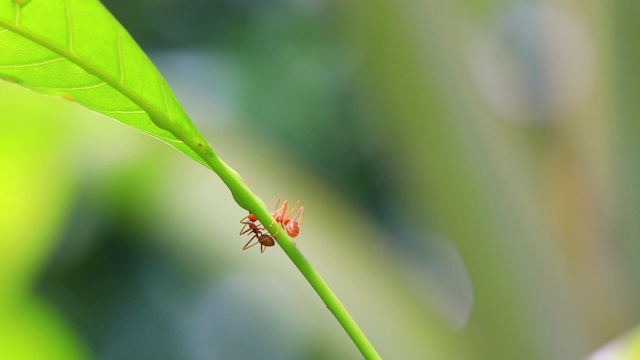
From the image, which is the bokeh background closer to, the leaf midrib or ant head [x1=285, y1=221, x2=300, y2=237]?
ant head [x1=285, y1=221, x2=300, y2=237]

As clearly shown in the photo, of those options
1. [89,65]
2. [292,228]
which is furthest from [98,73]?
[292,228]

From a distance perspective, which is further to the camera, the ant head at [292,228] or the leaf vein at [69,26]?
the ant head at [292,228]

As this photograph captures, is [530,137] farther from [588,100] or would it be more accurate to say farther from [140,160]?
[140,160]

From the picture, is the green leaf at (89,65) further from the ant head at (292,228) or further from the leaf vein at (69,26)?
the ant head at (292,228)

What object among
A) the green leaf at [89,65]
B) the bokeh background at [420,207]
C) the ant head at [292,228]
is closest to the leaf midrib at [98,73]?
the green leaf at [89,65]

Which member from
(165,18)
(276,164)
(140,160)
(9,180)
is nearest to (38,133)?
(9,180)

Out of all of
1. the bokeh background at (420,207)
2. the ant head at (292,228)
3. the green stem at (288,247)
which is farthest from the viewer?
the bokeh background at (420,207)

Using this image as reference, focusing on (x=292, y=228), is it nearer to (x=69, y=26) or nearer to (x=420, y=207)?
(x=69, y=26)

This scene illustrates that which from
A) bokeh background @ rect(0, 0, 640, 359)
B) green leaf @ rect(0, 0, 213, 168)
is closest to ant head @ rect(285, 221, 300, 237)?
green leaf @ rect(0, 0, 213, 168)
